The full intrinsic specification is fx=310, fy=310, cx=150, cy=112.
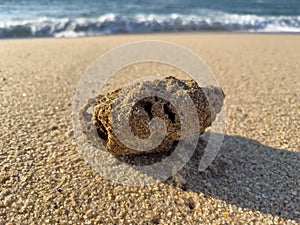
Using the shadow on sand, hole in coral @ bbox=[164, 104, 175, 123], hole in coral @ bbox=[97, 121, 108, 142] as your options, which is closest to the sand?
the shadow on sand

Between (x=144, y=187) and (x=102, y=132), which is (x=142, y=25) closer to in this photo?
(x=102, y=132)

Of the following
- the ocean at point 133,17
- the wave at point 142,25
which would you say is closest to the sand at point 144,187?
the wave at point 142,25

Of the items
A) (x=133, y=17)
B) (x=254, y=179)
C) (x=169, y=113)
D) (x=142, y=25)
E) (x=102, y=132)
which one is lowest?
(x=142, y=25)

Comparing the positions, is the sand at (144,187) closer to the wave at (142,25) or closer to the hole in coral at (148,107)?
the hole in coral at (148,107)

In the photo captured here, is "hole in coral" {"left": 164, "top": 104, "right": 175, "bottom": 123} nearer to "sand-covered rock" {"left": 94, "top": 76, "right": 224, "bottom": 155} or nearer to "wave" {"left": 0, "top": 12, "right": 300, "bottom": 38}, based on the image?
"sand-covered rock" {"left": 94, "top": 76, "right": 224, "bottom": 155}

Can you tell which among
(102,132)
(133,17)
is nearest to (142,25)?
(133,17)

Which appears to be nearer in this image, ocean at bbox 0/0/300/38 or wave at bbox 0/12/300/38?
wave at bbox 0/12/300/38
